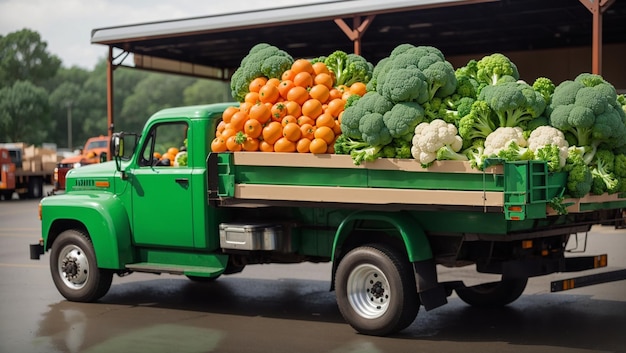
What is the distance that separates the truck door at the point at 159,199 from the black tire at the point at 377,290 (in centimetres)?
212

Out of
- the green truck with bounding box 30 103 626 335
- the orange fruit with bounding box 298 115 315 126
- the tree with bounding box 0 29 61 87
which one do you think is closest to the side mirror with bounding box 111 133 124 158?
the green truck with bounding box 30 103 626 335

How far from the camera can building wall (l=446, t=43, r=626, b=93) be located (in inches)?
1035

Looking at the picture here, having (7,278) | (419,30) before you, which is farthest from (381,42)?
(7,278)

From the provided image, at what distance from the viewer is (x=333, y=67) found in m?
9.50

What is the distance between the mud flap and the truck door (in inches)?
112

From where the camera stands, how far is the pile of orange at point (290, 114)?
862 cm

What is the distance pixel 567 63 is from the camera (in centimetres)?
2708

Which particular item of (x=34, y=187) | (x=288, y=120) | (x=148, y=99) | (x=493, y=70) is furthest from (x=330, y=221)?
(x=148, y=99)

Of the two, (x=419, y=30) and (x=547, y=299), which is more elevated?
(x=419, y=30)

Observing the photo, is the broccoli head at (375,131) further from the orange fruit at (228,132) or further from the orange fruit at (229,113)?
the orange fruit at (229,113)

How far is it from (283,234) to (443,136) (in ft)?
7.52

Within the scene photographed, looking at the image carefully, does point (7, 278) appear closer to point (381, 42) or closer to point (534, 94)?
point (534, 94)

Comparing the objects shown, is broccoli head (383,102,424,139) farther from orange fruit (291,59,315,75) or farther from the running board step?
the running board step

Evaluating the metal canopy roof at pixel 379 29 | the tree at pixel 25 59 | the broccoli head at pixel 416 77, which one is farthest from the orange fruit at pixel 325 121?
the tree at pixel 25 59
